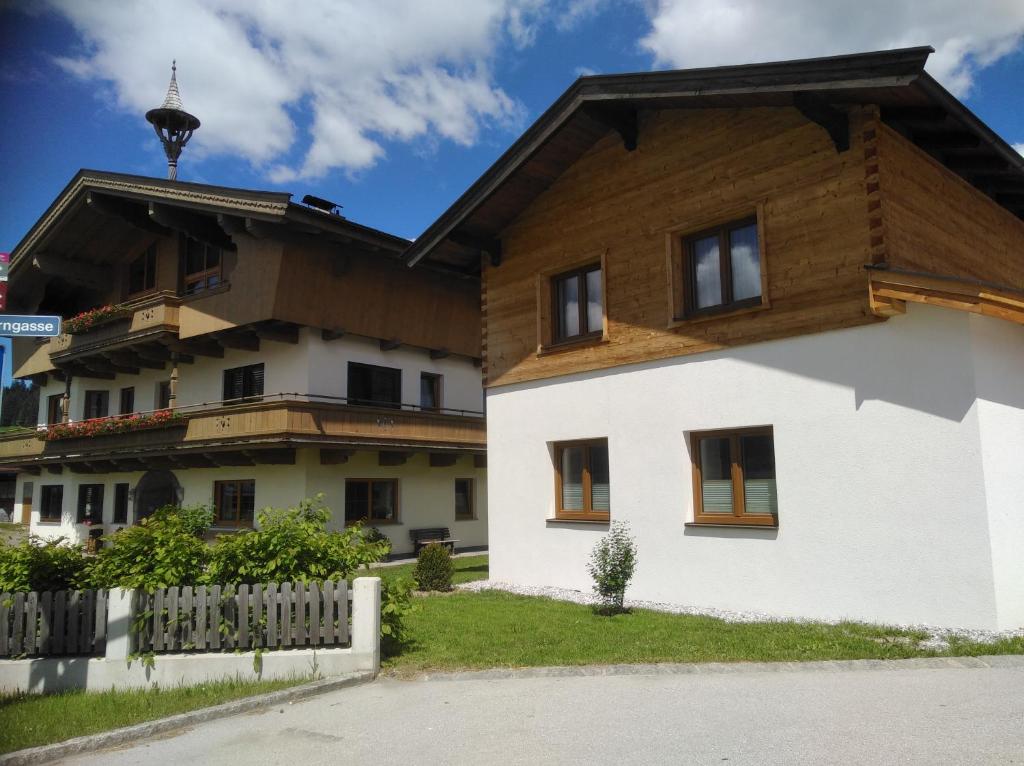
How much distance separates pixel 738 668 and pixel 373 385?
1760cm

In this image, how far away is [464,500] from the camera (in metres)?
26.9

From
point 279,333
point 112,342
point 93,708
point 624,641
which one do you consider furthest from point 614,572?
point 112,342

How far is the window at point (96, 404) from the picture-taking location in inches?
1189

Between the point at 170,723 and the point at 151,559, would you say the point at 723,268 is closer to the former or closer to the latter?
the point at 151,559

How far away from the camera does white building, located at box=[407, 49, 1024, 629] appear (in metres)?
9.65

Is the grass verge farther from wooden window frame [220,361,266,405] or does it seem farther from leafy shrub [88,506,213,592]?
wooden window frame [220,361,266,405]

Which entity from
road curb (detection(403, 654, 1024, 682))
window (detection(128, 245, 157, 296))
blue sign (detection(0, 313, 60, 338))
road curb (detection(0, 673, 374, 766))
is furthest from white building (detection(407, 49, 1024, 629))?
window (detection(128, 245, 157, 296))

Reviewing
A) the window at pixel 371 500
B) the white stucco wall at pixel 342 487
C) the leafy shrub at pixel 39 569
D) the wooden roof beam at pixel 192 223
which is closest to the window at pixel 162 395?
the white stucco wall at pixel 342 487

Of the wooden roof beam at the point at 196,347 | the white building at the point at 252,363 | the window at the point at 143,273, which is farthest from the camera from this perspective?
the window at the point at 143,273

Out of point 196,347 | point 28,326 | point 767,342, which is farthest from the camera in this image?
point 196,347

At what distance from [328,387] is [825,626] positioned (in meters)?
15.8

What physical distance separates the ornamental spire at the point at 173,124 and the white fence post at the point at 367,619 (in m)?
29.4

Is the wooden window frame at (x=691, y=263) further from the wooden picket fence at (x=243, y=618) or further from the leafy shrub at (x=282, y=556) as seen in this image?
the wooden picket fence at (x=243, y=618)

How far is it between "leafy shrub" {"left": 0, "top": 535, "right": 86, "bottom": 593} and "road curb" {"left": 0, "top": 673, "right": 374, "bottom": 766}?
322cm
